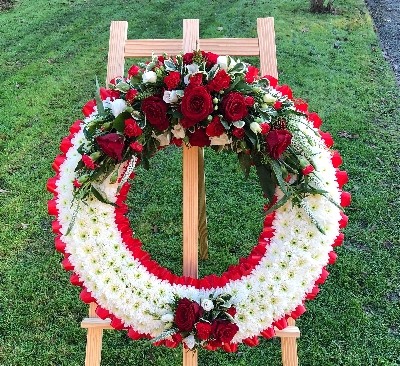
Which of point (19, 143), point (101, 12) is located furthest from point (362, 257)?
point (101, 12)

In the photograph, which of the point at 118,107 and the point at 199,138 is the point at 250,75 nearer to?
the point at 199,138

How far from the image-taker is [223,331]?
1.96m

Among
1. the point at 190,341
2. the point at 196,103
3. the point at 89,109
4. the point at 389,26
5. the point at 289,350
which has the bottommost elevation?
the point at 389,26

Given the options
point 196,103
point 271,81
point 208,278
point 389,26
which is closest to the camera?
point 196,103

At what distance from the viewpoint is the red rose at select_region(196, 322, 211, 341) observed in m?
1.95

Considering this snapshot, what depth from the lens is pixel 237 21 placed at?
6.70 metres

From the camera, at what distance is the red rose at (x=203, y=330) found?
6.41 ft

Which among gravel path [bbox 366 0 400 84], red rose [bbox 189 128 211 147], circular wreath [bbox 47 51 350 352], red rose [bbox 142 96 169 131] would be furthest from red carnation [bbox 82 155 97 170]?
gravel path [bbox 366 0 400 84]

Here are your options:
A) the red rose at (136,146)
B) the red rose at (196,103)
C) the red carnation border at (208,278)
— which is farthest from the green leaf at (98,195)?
the red rose at (196,103)

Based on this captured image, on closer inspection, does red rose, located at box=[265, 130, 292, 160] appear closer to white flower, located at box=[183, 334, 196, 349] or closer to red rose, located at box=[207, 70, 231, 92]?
red rose, located at box=[207, 70, 231, 92]

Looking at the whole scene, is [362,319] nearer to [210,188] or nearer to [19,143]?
[210,188]

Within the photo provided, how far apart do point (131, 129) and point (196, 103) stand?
0.25 meters

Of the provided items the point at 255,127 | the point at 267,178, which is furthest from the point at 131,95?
the point at 267,178

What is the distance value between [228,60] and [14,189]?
255 centimetres
